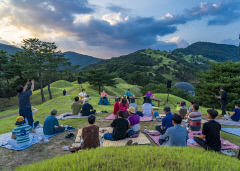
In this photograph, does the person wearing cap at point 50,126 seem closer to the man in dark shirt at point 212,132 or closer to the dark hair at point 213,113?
the man in dark shirt at point 212,132

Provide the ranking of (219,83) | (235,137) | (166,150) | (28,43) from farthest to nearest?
(28,43) → (219,83) → (235,137) → (166,150)

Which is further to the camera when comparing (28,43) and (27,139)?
(28,43)

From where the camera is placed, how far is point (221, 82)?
19.0m

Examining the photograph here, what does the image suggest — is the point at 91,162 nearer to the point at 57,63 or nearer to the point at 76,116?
the point at 76,116

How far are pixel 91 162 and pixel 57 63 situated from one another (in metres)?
28.9

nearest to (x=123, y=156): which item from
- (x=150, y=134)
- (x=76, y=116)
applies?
(x=150, y=134)

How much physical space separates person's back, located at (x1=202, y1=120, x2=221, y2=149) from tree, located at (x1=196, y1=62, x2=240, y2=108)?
1693 cm

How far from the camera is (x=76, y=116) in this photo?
9.51 meters

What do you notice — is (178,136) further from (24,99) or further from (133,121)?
(24,99)

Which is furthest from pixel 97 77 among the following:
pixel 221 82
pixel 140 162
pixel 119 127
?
pixel 140 162

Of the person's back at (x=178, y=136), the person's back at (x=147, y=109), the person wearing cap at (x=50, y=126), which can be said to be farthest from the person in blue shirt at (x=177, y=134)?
the person wearing cap at (x=50, y=126)

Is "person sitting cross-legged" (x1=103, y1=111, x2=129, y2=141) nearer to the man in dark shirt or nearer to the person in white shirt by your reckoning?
the man in dark shirt

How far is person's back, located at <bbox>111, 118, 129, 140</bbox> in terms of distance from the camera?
5.33 meters

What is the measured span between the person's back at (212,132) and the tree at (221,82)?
16.9m
